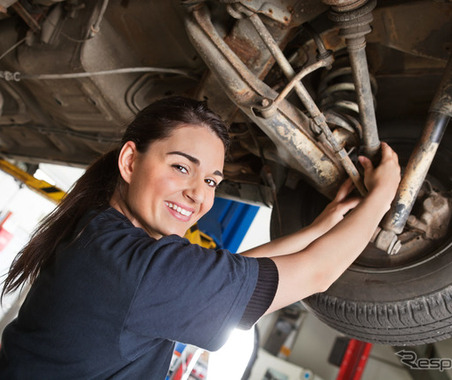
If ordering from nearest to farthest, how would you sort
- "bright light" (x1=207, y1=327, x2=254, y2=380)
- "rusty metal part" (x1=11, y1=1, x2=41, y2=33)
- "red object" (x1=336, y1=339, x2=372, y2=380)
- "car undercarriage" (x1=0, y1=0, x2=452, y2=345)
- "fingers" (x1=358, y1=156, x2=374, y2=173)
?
"car undercarriage" (x1=0, y1=0, x2=452, y2=345), "fingers" (x1=358, y1=156, x2=374, y2=173), "rusty metal part" (x1=11, y1=1, x2=41, y2=33), "bright light" (x1=207, y1=327, x2=254, y2=380), "red object" (x1=336, y1=339, x2=372, y2=380)

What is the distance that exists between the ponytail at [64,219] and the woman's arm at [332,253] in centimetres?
45

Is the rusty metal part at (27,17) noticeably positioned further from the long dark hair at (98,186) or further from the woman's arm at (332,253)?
the woman's arm at (332,253)

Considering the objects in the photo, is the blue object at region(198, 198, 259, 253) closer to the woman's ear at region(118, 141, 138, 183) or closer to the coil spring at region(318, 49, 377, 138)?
the coil spring at region(318, 49, 377, 138)

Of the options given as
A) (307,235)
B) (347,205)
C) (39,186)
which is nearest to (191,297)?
(307,235)

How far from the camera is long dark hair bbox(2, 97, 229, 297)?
890mm

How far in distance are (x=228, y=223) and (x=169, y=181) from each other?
6.08 feet

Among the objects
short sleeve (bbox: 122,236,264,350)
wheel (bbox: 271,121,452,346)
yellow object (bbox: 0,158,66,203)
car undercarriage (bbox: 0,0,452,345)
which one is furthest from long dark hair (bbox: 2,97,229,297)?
yellow object (bbox: 0,158,66,203)

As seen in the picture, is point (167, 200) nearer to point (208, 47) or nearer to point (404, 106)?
point (208, 47)

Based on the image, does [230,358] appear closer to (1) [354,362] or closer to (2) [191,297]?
(2) [191,297]

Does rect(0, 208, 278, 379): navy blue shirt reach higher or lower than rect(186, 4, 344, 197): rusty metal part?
lower

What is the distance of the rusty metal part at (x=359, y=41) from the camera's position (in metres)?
0.81

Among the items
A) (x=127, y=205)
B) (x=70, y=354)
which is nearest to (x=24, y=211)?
(x=127, y=205)

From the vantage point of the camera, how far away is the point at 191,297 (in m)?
0.62

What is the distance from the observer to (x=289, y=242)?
3.27 ft
